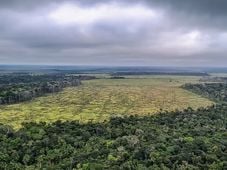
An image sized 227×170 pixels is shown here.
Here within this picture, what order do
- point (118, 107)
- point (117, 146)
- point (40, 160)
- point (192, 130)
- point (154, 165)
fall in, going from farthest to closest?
point (118, 107) < point (192, 130) < point (117, 146) < point (40, 160) < point (154, 165)

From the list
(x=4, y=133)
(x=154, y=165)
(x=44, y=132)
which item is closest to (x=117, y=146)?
(x=154, y=165)

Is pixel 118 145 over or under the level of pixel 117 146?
over

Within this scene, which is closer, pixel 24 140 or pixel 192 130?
pixel 24 140

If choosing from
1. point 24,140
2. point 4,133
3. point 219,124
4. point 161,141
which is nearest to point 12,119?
point 4,133

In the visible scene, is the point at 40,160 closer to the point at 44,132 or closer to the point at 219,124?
the point at 44,132

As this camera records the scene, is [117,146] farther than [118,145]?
No

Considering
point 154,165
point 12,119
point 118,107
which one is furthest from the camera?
point 118,107

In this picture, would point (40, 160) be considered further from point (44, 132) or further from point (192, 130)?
point (192, 130)
